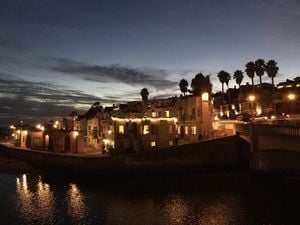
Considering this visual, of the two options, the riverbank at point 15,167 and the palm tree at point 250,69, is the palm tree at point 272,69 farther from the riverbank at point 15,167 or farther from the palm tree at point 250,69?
the riverbank at point 15,167

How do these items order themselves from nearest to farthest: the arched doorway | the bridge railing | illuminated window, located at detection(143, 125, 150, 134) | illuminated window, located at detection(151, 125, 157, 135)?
the bridge railing, illuminated window, located at detection(143, 125, 150, 134), illuminated window, located at detection(151, 125, 157, 135), the arched doorway

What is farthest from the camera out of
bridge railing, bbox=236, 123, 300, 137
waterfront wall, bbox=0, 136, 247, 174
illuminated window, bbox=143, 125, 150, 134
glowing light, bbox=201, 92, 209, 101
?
glowing light, bbox=201, 92, 209, 101

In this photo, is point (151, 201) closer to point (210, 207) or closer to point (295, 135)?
point (210, 207)

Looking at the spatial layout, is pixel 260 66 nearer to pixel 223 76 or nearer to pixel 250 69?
pixel 250 69

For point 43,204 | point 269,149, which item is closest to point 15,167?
point 43,204

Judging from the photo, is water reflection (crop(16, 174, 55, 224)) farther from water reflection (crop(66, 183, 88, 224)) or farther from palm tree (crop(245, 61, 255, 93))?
palm tree (crop(245, 61, 255, 93))

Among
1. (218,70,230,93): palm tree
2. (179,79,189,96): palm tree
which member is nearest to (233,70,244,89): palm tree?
(218,70,230,93): palm tree

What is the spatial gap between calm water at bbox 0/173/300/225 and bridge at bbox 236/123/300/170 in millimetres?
3399

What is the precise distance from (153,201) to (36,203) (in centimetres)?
1500

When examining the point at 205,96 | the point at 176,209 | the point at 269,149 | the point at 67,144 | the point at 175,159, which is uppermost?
the point at 205,96

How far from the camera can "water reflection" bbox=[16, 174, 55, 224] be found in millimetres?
36912

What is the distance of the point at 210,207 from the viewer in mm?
39094

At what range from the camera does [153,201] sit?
140 ft

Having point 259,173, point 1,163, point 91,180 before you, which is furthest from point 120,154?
point 1,163
